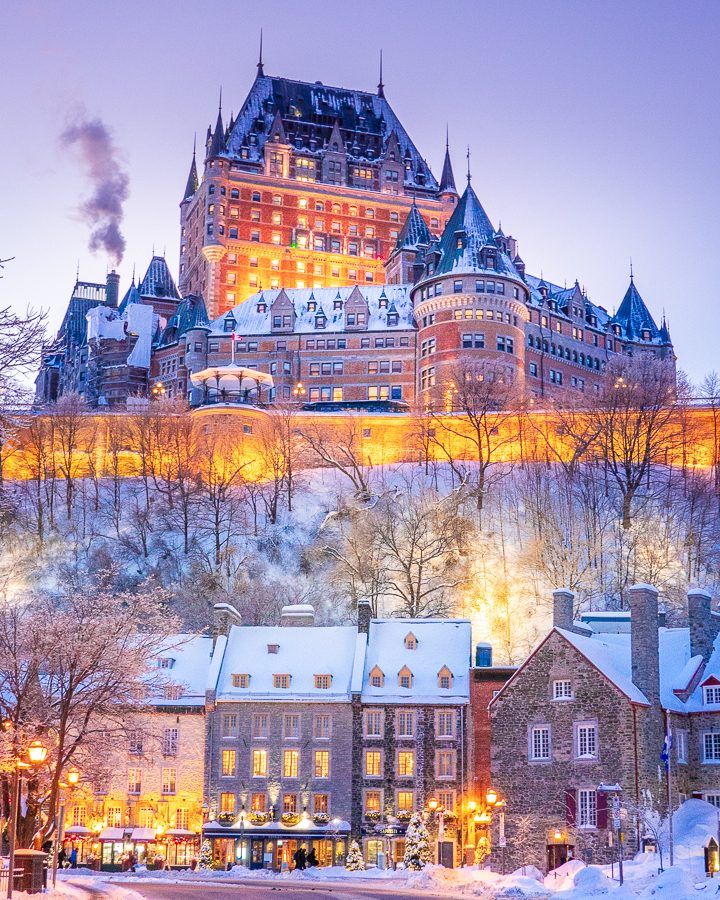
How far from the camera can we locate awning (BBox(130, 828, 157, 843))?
63969 mm

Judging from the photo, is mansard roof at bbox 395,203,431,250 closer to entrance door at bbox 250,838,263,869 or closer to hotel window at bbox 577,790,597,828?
entrance door at bbox 250,838,263,869

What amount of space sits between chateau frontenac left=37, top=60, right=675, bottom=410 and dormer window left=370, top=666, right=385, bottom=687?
2180 inches

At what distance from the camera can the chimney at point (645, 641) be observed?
54.0 meters

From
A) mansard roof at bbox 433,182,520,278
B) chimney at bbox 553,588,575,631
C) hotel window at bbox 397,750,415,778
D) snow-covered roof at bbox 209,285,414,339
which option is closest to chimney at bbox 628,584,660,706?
chimney at bbox 553,588,575,631

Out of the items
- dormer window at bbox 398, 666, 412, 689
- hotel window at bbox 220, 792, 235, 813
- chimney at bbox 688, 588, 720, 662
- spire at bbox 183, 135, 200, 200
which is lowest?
hotel window at bbox 220, 792, 235, 813

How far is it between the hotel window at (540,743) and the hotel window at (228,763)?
653 inches

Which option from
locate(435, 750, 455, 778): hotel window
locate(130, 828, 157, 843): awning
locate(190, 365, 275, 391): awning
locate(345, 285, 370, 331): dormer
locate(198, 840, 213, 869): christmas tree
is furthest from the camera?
locate(345, 285, 370, 331): dormer

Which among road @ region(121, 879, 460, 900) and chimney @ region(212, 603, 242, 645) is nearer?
road @ region(121, 879, 460, 900)

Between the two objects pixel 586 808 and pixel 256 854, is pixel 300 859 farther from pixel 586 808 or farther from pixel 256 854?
pixel 586 808

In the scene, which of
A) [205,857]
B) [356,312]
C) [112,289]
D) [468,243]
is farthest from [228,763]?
[112,289]

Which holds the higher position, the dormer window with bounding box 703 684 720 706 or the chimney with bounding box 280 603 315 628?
the chimney with bounding box 280 603 315 628

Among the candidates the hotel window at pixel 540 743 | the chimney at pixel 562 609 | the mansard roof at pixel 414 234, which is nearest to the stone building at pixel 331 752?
the hotel window at pixel 540 743

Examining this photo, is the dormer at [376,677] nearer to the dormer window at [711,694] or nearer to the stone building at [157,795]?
the stone building at [157,795]

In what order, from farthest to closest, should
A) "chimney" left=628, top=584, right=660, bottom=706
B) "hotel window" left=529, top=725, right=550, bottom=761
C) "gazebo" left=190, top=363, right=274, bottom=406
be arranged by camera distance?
"gazebo" left=190, top=363, right=274, bottom=406, "hotel window" left=529, top=725, right=550, bottom=761, "chimney" left=628, top=584, right=660, bottom=706
